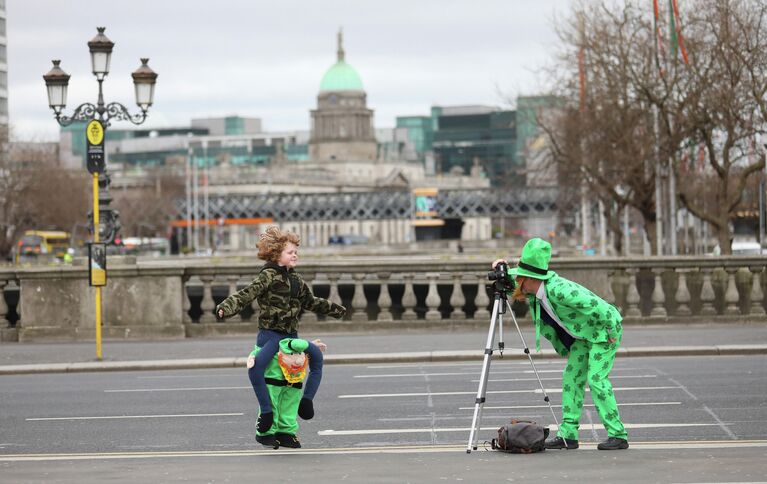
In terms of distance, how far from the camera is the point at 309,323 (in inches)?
987

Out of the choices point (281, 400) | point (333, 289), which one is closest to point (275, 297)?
point (281, 400)

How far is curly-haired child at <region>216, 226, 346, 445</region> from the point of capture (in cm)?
1091

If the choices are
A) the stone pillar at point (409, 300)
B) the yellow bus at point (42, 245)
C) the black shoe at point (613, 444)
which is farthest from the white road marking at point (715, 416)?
the yellow bus at point (42, 245)

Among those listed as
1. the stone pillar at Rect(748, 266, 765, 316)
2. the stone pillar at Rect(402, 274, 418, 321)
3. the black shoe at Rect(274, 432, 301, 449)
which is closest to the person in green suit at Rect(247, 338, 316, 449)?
the black shoe at Rect(274, 432, 301, 449)

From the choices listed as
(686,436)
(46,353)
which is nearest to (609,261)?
(46,353)

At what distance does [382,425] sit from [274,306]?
9.47 feet

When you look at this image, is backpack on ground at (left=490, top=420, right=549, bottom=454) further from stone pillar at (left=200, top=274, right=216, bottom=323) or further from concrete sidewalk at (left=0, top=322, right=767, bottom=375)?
stone pillar at (left=200, top=274, right=216, bottom=323)

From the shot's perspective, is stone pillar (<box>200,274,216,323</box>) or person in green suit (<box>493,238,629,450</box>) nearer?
person in green suit (<box>493,238,629,450</box>)

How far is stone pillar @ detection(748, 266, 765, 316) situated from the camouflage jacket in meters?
15.0

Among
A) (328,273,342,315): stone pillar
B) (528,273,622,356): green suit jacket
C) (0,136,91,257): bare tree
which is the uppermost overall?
(0,136,91,257): bare tree

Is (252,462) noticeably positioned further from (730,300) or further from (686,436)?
(730,300)

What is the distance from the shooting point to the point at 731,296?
24641 mm

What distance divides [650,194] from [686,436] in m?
38.0

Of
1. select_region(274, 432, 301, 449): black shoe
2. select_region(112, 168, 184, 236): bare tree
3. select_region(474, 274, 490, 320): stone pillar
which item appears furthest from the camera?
select_region(112, 168, 184, 236): bare tree
